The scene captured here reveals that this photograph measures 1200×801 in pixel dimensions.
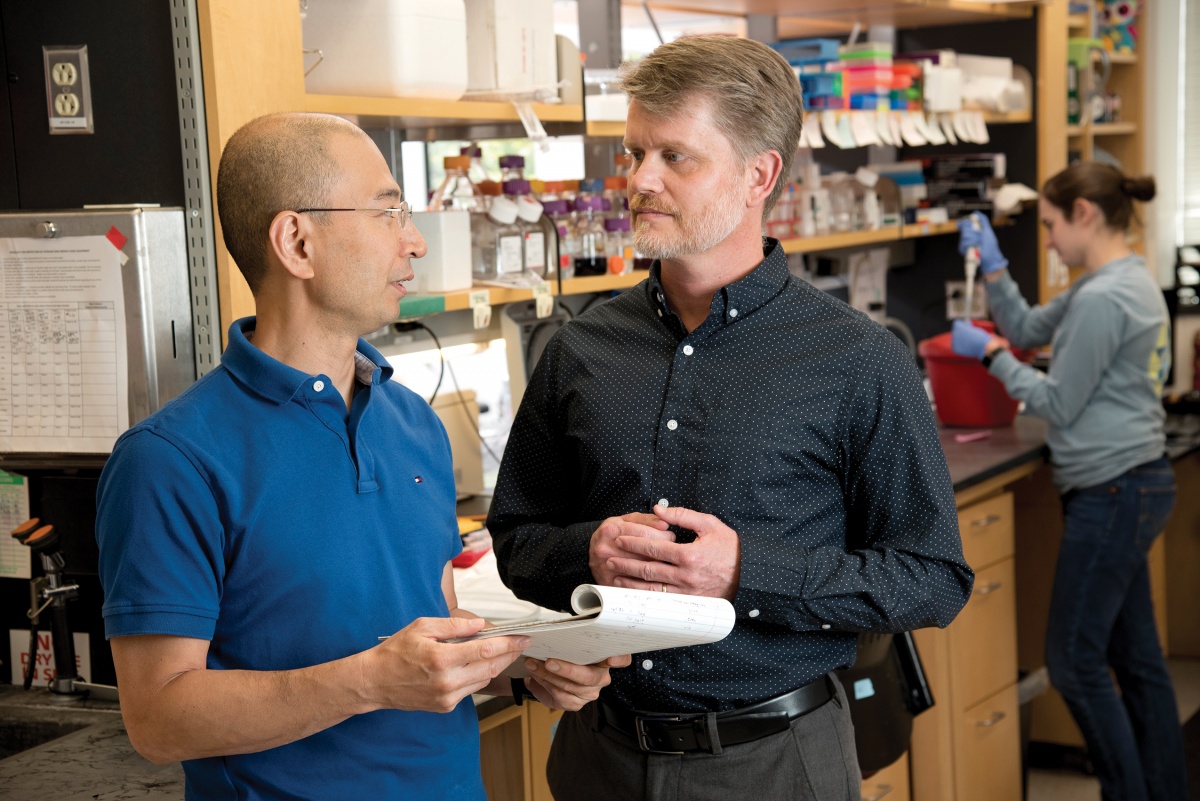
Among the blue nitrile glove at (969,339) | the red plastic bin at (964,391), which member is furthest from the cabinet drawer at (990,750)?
the blue nitrile glove at (969,339)

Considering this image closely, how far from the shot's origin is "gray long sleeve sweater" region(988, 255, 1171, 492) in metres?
3.41

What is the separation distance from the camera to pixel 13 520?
221 cm

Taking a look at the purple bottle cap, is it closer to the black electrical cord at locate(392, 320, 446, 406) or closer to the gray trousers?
the black electrical cord at locate(392, 320, 446, 406)

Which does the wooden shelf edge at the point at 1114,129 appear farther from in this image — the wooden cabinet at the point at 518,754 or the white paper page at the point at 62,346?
the white paper page at the point at 62,346

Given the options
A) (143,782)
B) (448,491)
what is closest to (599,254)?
(448,491)

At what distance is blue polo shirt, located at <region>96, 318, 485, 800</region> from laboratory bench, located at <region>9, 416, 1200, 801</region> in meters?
0.46

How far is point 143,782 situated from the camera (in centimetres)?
178

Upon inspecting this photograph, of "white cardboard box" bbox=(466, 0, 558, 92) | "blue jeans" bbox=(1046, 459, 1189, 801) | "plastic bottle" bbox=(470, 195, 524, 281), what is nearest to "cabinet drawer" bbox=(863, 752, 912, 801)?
"blue jeans" bbox=(1046, 459, 1189, 801)

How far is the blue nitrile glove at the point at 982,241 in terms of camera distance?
4.16 meters

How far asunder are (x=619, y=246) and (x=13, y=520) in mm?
1550

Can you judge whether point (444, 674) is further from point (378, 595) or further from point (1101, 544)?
point (1101, 544)

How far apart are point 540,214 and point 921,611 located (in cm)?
149

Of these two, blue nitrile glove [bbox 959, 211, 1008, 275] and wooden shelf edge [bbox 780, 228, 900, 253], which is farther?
blue nitrile glove [bbox 959, 211, 1008, 275]

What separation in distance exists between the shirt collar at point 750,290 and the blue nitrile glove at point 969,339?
2068 millimetres
